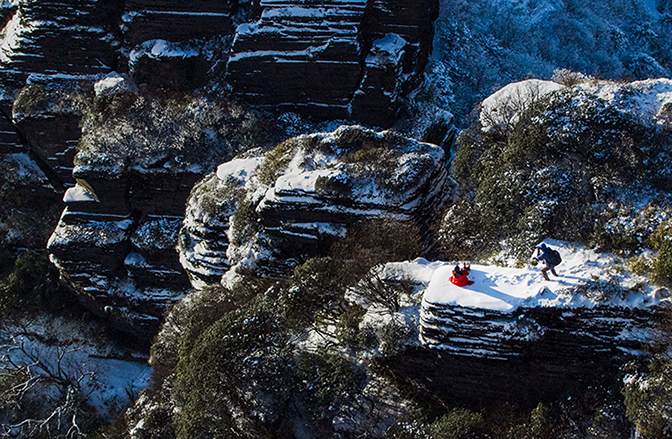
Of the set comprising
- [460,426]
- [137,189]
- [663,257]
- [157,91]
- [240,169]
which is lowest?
[137,189]

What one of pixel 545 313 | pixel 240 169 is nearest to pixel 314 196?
pixel 240 169

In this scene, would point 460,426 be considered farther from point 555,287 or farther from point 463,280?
point 555,287

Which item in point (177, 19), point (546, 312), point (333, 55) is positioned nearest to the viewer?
point (546, 312)

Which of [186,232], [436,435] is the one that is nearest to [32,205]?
[186,232]

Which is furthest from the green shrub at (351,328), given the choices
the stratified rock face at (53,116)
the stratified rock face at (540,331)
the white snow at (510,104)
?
the stratified rock face at (53,116)

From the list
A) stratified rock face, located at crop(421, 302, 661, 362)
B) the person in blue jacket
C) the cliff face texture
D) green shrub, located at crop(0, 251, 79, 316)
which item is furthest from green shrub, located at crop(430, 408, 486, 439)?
green shrub, located at crop(0, 251, 79, 316)

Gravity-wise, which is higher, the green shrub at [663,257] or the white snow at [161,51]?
the green shrub at [663,257]

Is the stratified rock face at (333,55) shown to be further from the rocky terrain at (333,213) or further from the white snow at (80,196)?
the white snow at (80,196)
